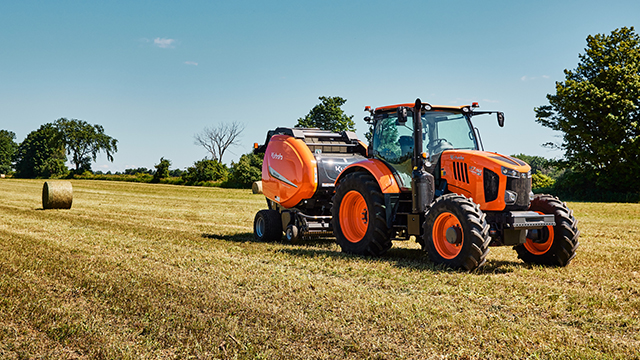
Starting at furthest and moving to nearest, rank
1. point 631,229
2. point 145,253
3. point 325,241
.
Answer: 1. point 631,229
2. point 325,241
3. point 145,253

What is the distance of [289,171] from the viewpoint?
10.1 m

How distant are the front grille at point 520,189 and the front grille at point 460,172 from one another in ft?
1.83

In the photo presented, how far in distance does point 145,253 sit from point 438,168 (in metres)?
4.50

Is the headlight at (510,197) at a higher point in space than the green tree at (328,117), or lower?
lower

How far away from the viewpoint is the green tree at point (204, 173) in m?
45.6

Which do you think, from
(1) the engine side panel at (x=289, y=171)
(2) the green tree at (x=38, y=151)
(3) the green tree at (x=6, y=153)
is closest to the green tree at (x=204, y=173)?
(2) the green tree at (x=38, y=151)

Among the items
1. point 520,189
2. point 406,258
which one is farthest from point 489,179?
point 406,258

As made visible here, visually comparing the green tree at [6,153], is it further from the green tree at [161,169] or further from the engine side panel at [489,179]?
the engine side panel at [489,179]

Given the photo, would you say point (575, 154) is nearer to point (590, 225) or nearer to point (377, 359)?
point (590, 225)

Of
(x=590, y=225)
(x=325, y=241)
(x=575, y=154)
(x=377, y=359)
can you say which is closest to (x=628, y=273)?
(x=377, y=359)

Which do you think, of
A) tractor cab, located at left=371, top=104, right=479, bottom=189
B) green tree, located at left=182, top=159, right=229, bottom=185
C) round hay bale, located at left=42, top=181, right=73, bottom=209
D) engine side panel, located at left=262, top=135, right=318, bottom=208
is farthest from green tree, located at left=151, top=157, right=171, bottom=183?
tractor cab, located at left=371, top=104, right=479, bottom=189

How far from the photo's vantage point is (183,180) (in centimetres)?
4638

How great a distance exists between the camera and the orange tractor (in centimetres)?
645

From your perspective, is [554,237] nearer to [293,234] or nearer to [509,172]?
[509,172]
